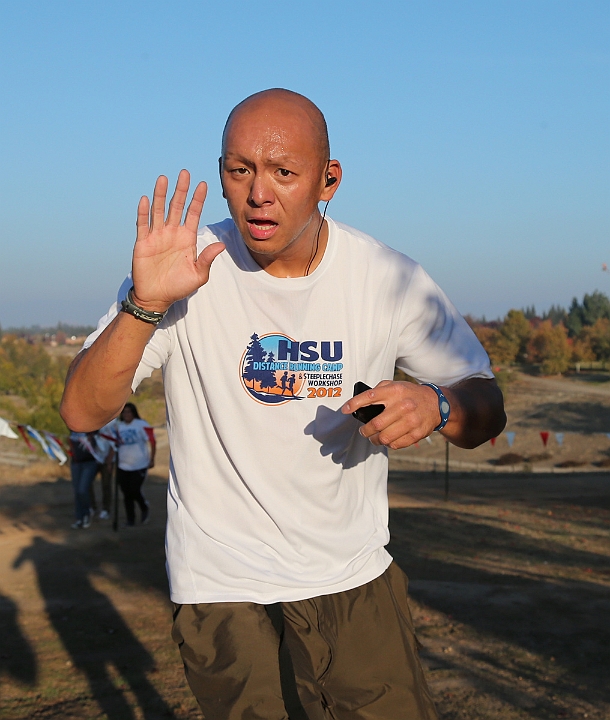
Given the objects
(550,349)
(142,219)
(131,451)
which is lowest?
(131,451)

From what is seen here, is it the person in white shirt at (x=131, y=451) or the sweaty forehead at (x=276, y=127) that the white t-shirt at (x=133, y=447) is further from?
the sweaty forehead at (x=276, y=127)

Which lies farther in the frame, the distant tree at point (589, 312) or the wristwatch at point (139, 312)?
the distant tree at point (589, 312)

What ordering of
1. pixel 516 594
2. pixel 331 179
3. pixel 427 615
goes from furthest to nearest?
1. pixel 516 594
2. pixel 427 615
3. pixel 331 179

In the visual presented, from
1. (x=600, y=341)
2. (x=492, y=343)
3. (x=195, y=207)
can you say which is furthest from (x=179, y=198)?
(x=492, y=343)

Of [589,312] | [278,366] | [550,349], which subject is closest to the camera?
[278,366]

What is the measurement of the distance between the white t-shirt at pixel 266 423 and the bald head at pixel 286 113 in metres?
0.36

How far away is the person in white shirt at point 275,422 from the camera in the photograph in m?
2.61

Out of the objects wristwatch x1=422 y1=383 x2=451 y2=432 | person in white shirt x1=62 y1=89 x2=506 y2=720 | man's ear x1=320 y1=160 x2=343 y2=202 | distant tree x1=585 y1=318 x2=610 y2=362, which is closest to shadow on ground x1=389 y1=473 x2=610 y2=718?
person in white shirt x1=62 y1=89 x2=506 y2=720

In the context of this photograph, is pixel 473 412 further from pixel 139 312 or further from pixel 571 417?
pixel 571 417

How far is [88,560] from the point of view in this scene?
33.7ft

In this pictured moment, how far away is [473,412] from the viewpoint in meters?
2.72

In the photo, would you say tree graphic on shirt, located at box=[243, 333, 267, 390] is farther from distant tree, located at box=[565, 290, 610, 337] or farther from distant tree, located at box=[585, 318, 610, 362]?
distant tree, located at box=[565, 290, 610, 337]

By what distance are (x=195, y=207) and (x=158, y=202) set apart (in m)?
0.12

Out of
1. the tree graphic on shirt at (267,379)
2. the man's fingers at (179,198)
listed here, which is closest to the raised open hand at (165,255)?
the man's fingers at (179,198)
